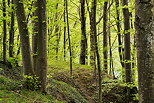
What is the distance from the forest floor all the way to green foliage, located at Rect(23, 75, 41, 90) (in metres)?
0.23

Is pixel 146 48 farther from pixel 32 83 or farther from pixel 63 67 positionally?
pixel 63 67

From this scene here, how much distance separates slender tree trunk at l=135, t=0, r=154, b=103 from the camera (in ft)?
5.99

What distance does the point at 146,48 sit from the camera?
1.84 metres

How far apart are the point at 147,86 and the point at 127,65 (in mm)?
6327

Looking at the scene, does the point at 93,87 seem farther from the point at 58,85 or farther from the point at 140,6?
the point at 140,6

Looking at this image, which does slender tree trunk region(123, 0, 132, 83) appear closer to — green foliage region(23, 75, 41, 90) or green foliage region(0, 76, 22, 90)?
green foliage region(23, 75, 41, 90)

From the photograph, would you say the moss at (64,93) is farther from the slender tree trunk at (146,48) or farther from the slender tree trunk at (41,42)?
the slender tree trunk at (146,48)

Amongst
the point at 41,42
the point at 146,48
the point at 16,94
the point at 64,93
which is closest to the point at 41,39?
the point at 41,42

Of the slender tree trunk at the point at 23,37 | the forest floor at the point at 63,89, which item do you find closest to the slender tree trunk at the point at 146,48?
the forest floor at the point at 63,89

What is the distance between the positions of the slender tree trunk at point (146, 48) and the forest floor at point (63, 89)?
14.4ft

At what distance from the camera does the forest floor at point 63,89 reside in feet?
18.8

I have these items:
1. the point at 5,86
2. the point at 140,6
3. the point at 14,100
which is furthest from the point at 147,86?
the point at 5,86

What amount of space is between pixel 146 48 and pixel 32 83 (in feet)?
17.8

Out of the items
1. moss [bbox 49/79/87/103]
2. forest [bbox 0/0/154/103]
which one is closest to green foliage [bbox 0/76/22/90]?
forest [bbox 0/0/154/103]
